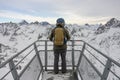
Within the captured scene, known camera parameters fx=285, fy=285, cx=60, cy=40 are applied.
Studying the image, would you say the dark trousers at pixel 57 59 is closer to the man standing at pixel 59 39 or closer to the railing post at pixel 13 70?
Answer: the man standing at pixel 59 39

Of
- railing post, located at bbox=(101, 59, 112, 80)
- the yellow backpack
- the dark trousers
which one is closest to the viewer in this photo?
railing post, located at bbox=(101, 59, 112, 80)

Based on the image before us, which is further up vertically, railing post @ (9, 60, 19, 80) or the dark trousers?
railing post @ (9, 60, 19, 80)

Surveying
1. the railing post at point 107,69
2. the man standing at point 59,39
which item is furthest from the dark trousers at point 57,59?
the railing post at point 107,69

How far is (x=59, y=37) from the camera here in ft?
28.9

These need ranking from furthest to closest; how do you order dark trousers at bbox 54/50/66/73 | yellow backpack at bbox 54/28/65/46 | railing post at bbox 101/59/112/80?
1. dark trousers at bbox 54/50/66/73
2. yellow backpack at bbox 54/28/65/46
3. railing post at bbox 101/59/112/80

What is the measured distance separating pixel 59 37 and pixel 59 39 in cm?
7

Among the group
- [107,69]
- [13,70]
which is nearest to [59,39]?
[13,70]

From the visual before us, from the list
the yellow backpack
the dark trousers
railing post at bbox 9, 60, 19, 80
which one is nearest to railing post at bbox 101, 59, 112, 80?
railing post at bbox 9, 60, 19, 80

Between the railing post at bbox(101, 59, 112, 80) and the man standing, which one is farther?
the man standing

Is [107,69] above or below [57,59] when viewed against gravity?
above

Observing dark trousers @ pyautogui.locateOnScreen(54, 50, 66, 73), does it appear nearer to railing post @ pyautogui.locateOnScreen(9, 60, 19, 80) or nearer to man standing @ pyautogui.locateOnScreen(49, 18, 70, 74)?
man standing @ pyautogui.locateOnScreen(49, 18, 70, 74)

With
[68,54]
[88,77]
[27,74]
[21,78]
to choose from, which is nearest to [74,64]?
[68,54]

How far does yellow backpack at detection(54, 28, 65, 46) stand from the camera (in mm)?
8719

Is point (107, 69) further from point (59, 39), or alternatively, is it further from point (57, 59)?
point (57, 59)
